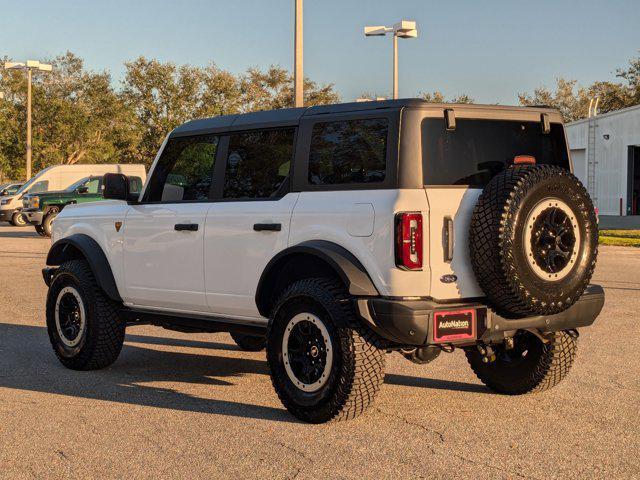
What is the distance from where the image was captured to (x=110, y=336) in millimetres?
8156

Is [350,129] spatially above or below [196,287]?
above

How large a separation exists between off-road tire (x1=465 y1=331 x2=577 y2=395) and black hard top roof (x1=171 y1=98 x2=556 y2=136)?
5.31 feet

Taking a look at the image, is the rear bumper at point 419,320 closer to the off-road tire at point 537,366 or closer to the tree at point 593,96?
the off-road tire at point 537,366

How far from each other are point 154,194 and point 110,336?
47.5 inches

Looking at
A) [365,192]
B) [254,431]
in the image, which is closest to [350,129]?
[365,192]

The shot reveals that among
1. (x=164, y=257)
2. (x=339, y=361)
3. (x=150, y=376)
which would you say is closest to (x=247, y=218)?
(x=164, y=257)

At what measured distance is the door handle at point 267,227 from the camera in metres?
6.63

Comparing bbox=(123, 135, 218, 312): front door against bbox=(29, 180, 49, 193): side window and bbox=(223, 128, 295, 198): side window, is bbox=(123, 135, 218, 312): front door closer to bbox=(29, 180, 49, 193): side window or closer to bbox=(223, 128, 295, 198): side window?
bbox=(223, 128, 295, 198): side window

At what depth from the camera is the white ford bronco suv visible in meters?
5.92

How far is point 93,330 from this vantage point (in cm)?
812

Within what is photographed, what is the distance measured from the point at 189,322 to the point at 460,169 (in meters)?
2.48

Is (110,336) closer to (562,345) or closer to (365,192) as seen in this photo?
(365,192)

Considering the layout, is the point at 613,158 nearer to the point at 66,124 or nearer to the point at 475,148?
the point at 66,124

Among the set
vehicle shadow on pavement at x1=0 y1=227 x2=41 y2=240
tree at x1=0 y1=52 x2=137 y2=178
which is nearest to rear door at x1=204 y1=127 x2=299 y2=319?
vehicle shadow on pavement at x1=0 y1=227 x2=41 y2=240
